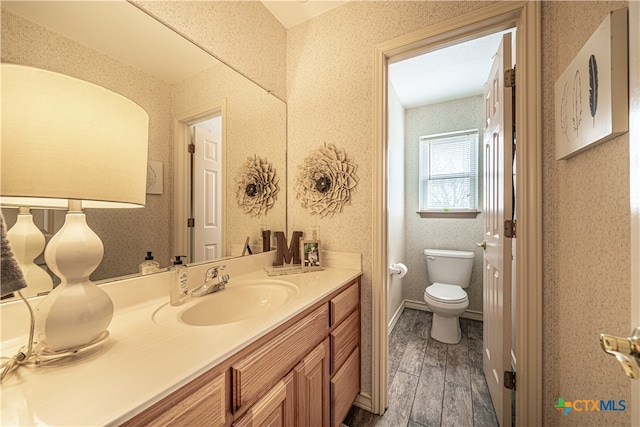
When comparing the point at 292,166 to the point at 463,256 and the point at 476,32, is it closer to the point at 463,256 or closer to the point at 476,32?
the point at 476,32

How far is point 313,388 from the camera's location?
0.94 meters

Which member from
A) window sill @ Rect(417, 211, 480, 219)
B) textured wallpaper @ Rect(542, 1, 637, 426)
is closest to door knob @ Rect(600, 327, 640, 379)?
textured wallpaper @ Rect(542, 1, 637, 426)

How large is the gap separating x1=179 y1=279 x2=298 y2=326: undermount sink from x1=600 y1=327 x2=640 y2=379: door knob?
843 millimetres

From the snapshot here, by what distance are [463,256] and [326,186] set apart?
6.13 feet

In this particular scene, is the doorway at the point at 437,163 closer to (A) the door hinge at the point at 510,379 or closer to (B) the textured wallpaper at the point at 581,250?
(A) the door hinge at the point at 510,379

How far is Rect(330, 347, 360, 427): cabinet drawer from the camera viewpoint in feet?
3.63

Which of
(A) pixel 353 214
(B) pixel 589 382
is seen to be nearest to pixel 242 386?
(A) pixel 353 214

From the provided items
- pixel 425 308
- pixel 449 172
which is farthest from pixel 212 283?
pixel 449 172

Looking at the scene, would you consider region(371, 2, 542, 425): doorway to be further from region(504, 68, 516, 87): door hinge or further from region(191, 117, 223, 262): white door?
region(191, 117, 223, 262): white door

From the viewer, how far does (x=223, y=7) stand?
4.12ft

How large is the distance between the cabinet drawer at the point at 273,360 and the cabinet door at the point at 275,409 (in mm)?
25

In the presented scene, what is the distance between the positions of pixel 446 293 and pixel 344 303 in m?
1.44

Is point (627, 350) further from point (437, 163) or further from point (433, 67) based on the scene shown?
point (437, 163)

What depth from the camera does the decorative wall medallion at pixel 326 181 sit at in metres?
1.46
